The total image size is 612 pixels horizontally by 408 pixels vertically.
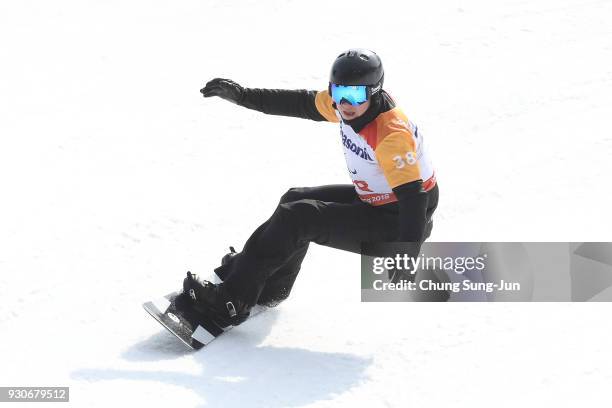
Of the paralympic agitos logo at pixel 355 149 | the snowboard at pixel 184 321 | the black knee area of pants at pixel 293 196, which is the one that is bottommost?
the snowboard at pixel 184 321

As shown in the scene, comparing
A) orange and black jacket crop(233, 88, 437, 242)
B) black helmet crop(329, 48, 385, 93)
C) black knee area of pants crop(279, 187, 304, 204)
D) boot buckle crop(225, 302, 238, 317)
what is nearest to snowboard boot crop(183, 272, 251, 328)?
boot buckle crop(225, 302, 238, 317)

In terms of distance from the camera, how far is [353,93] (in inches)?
191

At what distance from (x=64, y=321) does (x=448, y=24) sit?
572cm

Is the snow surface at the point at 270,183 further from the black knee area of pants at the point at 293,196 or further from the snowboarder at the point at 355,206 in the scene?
the black knee area of pants at the point at 293,196

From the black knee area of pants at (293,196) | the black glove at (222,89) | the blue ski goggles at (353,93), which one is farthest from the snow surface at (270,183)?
the blue ski goggles at (353,93)

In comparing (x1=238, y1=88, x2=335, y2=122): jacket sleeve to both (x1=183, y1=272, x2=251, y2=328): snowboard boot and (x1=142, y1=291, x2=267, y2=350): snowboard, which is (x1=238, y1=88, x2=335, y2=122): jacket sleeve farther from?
(x1=142, y1=291, x2=267, y2=350): snowboard

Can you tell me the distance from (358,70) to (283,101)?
86cm

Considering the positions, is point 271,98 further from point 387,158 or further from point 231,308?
point 231,308

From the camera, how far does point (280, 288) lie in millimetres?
5352

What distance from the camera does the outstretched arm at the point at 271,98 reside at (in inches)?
217

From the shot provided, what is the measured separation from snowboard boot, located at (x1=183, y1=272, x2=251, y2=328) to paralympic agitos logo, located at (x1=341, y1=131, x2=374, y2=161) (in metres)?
1.01

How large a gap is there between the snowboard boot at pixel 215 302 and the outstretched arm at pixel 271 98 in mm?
1122

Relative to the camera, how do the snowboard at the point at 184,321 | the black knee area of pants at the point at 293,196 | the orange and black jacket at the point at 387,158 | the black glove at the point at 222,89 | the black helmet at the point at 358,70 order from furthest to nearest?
the black glove at the point at 222,89 < the black knee area of pants at the point at 293,196 < the snowboard at the point at 184,321 < the black helmet at the point at 358,70 < the orange and black jacket at the point at 387,158

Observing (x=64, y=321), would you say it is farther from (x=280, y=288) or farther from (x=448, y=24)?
(x=448, y=24)
